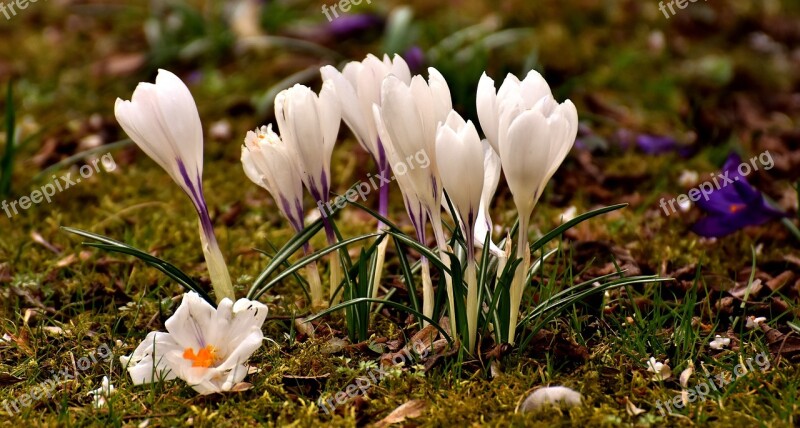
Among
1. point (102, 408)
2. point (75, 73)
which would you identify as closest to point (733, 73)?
point (75, 73)

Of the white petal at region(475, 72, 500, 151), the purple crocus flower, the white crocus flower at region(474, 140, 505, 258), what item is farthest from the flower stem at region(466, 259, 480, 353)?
the purple crocus flower

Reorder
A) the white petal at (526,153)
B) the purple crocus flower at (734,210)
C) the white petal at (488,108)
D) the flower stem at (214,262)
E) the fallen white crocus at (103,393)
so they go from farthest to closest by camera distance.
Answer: the purple crocus flower at (734,210)
the flower stem at (214,262)
the fallen white crocus at (103,393)
the white petal at (488,108)
the white petal at (526,153)

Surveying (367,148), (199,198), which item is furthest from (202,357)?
(367,148)

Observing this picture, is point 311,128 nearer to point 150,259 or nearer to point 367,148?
point 367,148

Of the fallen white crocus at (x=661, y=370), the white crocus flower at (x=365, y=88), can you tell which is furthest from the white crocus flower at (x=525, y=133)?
the fallen white crocus at (x=661, y=370)

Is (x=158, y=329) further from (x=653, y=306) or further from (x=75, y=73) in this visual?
(x=75, y=73)

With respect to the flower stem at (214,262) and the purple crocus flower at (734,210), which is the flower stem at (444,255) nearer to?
the flower stem at (214,262)
